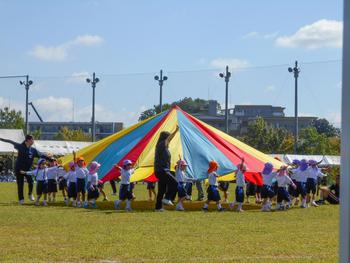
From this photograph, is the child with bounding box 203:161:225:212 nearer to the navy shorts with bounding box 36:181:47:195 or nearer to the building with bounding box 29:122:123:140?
the navy shorts with bounding box 36:181:47:195

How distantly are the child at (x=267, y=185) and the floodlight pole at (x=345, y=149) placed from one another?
42.7 ft

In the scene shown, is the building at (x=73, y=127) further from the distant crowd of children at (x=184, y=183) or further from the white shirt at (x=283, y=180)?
the white shirt at (x=283, y=180)

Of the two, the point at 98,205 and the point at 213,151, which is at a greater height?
the point at 213,151

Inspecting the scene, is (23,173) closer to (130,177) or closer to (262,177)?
(130,177)

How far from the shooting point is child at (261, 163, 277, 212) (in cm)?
1558

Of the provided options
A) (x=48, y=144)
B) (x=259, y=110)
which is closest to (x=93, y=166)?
(x=48, y=144)

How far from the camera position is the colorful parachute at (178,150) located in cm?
1664

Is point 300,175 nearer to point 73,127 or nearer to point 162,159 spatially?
point 162,159

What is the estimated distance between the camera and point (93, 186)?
51.7 ft

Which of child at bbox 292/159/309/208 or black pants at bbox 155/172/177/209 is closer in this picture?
black pants at bbox 155/172/177/209

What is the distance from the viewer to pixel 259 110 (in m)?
109

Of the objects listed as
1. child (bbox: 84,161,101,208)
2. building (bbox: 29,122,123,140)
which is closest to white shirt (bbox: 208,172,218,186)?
child (bbox: 84,161,101,208)

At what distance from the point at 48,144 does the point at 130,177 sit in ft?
84.4

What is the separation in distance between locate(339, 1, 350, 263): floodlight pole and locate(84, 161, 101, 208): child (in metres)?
13.3
